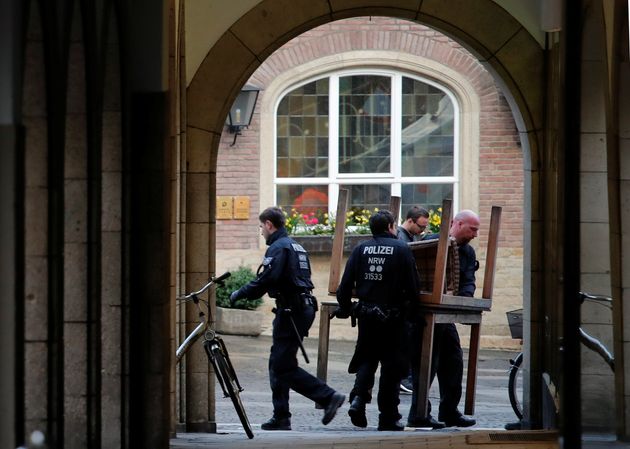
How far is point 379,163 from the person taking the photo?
18266mm

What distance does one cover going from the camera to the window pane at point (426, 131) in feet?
59.0

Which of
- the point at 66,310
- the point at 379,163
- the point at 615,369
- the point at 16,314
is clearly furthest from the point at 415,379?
the point at 379,163

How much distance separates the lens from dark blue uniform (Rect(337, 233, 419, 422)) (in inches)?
386

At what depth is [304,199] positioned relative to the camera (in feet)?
59.9

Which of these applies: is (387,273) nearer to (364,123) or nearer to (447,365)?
(447,365)

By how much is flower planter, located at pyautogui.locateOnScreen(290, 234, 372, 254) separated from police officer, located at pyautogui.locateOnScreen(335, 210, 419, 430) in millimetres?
7168

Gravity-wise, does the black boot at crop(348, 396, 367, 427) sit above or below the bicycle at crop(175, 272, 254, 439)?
below

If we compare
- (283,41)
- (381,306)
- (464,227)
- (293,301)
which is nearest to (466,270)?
(464,227)

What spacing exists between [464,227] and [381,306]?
130 cm

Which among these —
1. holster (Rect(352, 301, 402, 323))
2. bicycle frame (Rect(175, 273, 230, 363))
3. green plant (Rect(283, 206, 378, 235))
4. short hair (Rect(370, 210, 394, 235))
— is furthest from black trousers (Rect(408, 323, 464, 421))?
green plant (Rect(283, 206, 378, 235))

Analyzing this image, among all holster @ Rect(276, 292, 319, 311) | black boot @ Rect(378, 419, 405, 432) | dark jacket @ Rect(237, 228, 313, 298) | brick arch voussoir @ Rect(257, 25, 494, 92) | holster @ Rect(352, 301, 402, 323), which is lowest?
black boot @ Rect(378, 419, 405, 432)

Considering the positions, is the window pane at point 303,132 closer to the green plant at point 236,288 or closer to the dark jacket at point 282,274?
the green plant at point 236,288

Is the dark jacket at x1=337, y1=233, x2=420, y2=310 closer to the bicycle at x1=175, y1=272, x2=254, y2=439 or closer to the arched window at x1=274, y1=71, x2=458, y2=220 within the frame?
the bicycle at x1=175, y1=272, x2=254, y2=439

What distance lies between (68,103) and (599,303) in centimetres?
299
